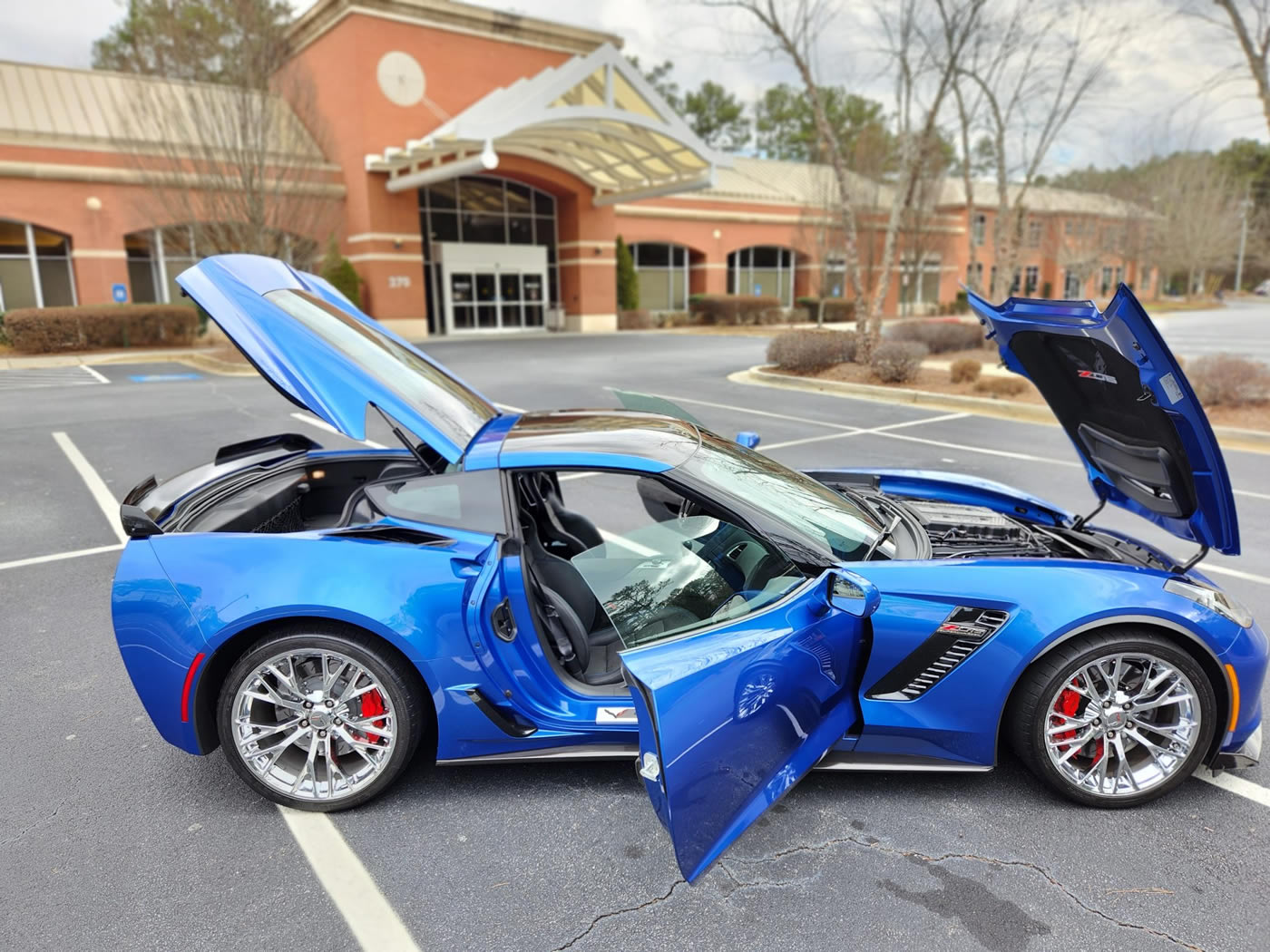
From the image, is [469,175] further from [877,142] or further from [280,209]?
[877,142]

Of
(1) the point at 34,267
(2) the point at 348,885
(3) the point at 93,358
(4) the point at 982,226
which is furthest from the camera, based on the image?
(4) the point at 982,226

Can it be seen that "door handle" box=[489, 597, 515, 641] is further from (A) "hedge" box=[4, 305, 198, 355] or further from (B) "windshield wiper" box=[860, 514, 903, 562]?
(A) "hedge" box=[4, 305, 198, 355]

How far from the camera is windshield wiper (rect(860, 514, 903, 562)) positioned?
9.71 ft

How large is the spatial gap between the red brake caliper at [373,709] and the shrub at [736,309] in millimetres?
33534

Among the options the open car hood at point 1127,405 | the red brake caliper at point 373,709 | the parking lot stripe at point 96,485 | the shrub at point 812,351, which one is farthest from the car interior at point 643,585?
the shrub at point 812,351

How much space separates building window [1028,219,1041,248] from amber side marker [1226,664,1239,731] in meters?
53.7

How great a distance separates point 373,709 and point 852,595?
1697 mm

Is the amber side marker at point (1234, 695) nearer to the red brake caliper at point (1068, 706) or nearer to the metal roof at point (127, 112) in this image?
the red brake caliper at point (1068, 706)

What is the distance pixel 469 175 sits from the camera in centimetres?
3016

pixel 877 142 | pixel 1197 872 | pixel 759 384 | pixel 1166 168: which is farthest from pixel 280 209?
pixel 1166 168

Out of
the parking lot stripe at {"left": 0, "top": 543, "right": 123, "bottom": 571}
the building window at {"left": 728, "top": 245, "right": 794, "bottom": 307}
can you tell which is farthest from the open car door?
the building window at {"left": 728, "top": 245, "right": 794, "bottom": 307}

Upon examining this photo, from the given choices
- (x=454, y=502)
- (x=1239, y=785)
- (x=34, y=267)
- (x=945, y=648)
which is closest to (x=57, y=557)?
(x=454, y=502)

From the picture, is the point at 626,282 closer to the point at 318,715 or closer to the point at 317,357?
the point at 317,357

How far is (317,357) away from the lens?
3193mm
